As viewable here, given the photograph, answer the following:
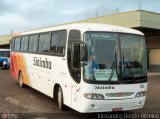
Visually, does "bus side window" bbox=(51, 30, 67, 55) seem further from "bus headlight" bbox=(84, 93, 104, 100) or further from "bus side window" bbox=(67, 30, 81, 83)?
"bus headlight" bbox=(84, 93, 104, 100)

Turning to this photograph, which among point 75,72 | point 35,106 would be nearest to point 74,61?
point 75,72

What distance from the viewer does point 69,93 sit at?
1075 cm

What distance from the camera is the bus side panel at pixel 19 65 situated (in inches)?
663

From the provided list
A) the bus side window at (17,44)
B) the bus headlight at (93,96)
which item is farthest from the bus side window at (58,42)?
the bus side window at (17,44)

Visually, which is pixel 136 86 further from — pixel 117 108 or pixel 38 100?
pixel 38 100

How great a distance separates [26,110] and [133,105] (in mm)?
3608

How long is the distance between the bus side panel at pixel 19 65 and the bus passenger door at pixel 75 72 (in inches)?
244

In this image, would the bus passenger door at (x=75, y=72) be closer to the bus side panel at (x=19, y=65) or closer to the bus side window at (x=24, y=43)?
the bus side panel at (x=19, y=65)

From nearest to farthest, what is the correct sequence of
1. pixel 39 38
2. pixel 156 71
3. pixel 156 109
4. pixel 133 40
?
pixel 133 40
pixel 156 109
pixel 39 38
pixel 156 71

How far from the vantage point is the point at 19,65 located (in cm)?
1809

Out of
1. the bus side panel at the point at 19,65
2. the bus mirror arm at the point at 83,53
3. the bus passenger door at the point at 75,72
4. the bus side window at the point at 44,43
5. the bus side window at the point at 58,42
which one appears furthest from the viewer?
the bus side panel at the point at 19,65

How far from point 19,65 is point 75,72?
837 cm

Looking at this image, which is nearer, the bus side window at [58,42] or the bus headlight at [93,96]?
the bus headlight at [93,96]

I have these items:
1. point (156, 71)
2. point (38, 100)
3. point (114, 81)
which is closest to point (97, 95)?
point (114, 81)
